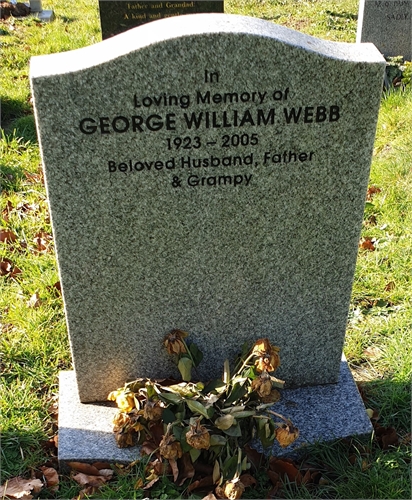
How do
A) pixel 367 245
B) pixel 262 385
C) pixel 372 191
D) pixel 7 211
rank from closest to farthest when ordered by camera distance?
pixel 262 385, pixel 367 245, pixel 7 211, pixel 372 191

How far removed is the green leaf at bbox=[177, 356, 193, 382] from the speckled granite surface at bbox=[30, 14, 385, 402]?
134 mm

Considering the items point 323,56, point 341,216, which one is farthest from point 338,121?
point 341,216

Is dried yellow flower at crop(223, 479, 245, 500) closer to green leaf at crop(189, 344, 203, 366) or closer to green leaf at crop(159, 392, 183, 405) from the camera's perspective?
green leaf at crop(159, 392, 183, 405)

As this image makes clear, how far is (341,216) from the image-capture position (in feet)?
7.52

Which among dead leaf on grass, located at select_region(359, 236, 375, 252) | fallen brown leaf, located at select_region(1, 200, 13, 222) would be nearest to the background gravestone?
fallen brown leaf, located at select_region(1, 200, 13, 222)

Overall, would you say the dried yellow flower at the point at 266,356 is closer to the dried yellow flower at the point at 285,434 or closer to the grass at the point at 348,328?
the dried yellow flower at the point at 285,434

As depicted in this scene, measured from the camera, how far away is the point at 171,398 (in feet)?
7.53

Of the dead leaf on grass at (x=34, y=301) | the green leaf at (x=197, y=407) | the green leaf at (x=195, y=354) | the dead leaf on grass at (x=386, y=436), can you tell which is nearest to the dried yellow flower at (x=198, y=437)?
the green leaf at (x=197, y=407)

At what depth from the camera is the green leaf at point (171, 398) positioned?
229 cm

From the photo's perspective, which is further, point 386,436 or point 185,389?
point 386,436

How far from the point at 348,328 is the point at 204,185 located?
4.32ft

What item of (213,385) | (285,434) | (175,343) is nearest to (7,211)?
(175,343)

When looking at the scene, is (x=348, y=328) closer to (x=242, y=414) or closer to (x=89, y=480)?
(x=242, y=414)

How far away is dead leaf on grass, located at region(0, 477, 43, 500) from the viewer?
2268 millimetres
